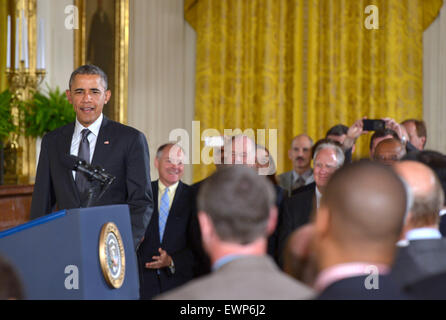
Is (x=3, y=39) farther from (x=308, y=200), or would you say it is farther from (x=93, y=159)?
(x=308, y=200)

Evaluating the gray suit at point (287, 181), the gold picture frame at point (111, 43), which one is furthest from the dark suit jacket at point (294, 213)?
the gold picture frame at point (111, 43)

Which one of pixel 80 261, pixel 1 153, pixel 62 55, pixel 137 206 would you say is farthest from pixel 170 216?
pixel 62 55

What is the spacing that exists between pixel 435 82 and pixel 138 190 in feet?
18.0

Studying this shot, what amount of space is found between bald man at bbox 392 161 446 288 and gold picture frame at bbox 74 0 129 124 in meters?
4.82

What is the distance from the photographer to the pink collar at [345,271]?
4.39ft

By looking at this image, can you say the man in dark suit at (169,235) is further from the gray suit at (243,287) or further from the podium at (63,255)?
the gray suit at (243,287)

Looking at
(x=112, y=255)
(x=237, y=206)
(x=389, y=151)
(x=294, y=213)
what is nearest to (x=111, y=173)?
(x=112, y=255)

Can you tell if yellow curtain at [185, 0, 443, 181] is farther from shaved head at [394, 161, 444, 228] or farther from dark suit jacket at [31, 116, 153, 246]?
shaved head at [394, 161, 444, 228]

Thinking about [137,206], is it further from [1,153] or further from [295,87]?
[295,87]

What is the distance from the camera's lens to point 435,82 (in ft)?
25.0

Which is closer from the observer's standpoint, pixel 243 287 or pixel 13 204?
pixel 243 287

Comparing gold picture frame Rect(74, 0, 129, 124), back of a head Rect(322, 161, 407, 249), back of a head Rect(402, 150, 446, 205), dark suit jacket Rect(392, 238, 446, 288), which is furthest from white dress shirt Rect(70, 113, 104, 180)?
gold picture frame Rect(74, 0, 129, 124)

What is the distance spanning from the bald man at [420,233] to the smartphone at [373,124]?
3.28m

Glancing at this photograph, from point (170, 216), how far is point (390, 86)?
14.3ft
